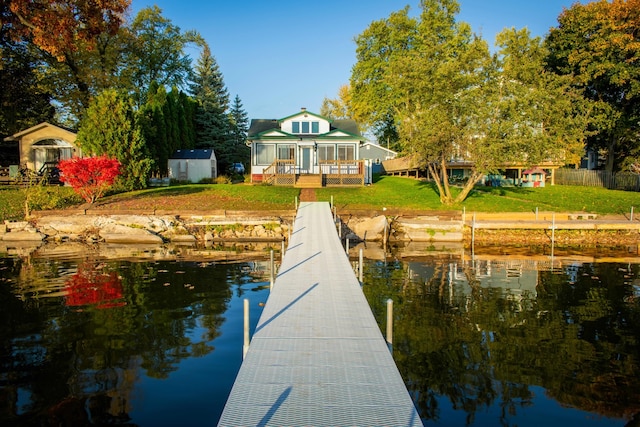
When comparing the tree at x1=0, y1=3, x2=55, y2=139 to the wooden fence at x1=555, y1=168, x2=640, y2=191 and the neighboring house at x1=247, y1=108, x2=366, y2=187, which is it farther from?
the wooden fence at x1=555, y1=168, x2=640, y2=191

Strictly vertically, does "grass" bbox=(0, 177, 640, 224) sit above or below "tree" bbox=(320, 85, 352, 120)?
below

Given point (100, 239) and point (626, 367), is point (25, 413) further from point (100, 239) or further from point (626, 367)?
point (100, 239)

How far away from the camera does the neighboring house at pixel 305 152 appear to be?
113ft

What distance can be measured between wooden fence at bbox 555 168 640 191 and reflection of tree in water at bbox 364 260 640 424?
27.3 metres

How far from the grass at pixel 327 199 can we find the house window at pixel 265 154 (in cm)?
527

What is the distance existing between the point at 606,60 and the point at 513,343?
3542 cm

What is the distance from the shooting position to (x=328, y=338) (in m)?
7.94

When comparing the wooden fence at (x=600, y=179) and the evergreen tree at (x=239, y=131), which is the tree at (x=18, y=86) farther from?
the wooden fence at (x=600, y=179)

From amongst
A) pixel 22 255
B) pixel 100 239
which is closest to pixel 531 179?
pixel 100 239

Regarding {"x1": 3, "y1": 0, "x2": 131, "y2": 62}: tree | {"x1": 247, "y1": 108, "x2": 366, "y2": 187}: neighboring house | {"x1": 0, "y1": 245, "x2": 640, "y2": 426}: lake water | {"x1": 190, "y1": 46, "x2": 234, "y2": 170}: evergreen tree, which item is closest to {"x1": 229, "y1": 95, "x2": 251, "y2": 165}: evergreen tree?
{"x1": 190, "y1": 46, "x2": 234, "y2": 170}: evergreen tree

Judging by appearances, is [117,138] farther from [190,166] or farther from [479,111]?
[479,111]

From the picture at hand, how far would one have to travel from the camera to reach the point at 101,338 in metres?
10.1

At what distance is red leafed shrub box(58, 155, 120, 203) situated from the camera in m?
24.7

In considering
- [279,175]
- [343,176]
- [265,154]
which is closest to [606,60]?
[343,176]
